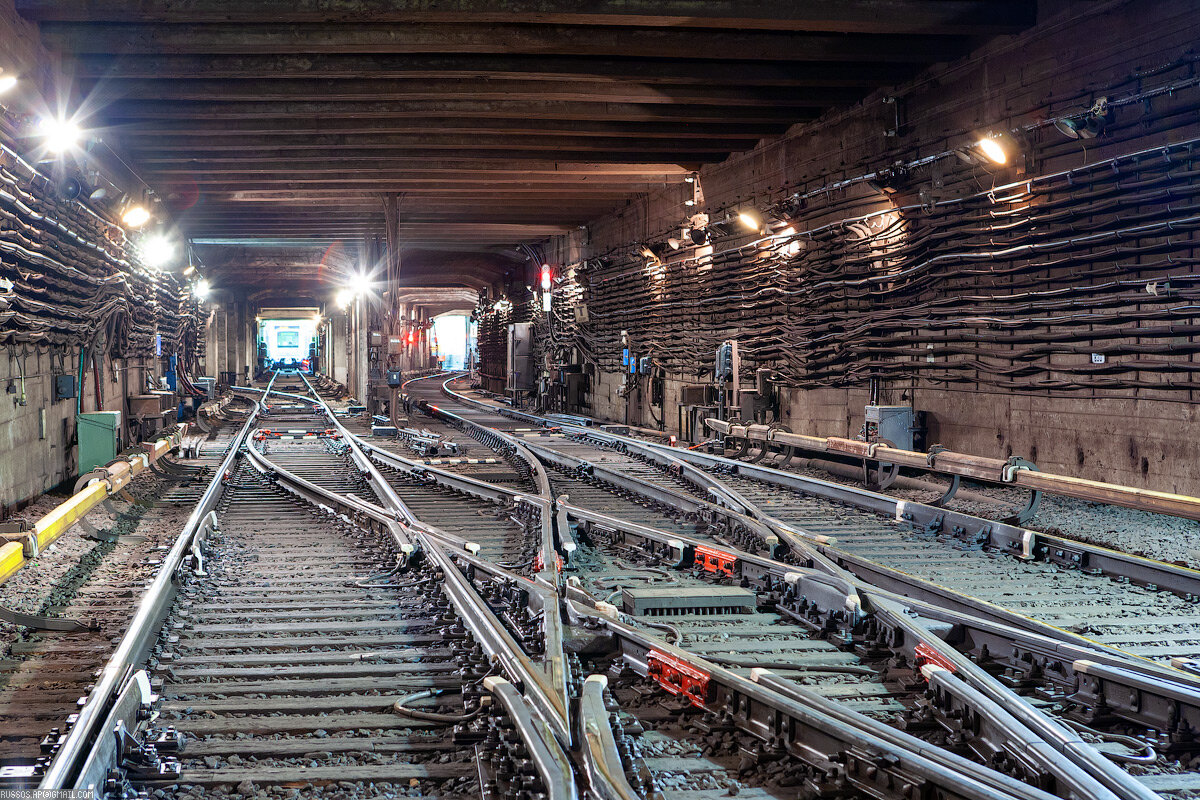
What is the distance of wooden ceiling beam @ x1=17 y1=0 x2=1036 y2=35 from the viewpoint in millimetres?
9812

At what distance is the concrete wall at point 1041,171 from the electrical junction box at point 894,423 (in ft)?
0.92

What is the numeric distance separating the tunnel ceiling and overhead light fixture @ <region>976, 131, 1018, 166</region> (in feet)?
4.00

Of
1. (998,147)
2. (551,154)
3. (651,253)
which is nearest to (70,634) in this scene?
(998,147)

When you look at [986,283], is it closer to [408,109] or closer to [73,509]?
[408,109]

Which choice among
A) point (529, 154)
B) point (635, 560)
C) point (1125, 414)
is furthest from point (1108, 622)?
point (529, 154)

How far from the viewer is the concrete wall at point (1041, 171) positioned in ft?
27.6

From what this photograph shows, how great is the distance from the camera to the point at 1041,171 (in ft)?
31.9

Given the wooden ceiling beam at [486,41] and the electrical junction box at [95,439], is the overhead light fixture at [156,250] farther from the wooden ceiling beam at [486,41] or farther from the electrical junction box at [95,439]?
the wooden ceiling beam at [486,41]

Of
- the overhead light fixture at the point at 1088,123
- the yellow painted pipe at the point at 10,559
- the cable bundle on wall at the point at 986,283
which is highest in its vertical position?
the overhead light fixture at the point at 1088,123

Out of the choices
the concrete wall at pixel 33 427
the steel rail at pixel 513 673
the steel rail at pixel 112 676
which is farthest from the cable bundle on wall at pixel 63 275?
Answer: the steel rail at pixel 513 673

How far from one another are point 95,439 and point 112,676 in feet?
35.9

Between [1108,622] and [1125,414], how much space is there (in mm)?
4336

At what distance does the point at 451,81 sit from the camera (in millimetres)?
12852

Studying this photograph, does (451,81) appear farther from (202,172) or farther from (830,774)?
(830,774)
